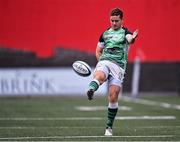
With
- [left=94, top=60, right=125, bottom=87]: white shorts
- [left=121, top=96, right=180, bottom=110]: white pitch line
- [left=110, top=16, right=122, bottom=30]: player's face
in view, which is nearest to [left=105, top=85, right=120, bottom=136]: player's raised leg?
[left=94, top=60, right=125, bottom=87]: white shorts

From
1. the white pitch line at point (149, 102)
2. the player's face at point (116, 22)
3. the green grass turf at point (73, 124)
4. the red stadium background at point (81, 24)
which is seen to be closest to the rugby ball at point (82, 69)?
the player's face at point (116, 22)

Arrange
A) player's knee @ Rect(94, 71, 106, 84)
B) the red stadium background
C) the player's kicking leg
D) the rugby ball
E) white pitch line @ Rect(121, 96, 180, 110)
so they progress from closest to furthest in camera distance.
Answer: the player's kicking leg < player's knee @ Rect(94, 71, 106, 84) < the rugby ball < white pitch line @ Rect(121, 96, 180, 110) < the red stadium background

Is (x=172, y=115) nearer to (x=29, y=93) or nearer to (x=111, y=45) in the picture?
(x=111, y=45)

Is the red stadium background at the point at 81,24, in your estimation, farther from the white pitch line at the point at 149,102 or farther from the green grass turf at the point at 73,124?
the green grass turf at the point at 73,124

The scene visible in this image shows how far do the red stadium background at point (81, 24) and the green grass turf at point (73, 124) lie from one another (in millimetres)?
3393

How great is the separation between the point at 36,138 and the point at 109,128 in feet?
3.91

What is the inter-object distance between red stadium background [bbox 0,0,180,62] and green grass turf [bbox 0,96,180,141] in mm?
3393

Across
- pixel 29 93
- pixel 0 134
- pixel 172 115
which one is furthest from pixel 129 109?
pixel 0 134

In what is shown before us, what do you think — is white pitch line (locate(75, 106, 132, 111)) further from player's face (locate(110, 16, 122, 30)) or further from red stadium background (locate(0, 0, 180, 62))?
player's face (locate(110, 16, 122, 30))

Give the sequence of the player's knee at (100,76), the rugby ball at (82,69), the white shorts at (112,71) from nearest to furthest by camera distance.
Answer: the player's knee at (100,76) < the white shorts at (112,71) < the rugby ball at (82,69)

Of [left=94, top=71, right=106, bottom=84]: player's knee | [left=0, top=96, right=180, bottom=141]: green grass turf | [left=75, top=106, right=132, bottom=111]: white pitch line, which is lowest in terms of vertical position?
[left=75, top=106, right=132, bottom=111]: white pitch line

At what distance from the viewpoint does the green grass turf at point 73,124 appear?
11.2m

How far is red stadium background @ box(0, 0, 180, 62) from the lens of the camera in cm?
2331

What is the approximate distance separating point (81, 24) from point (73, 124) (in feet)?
33.7
